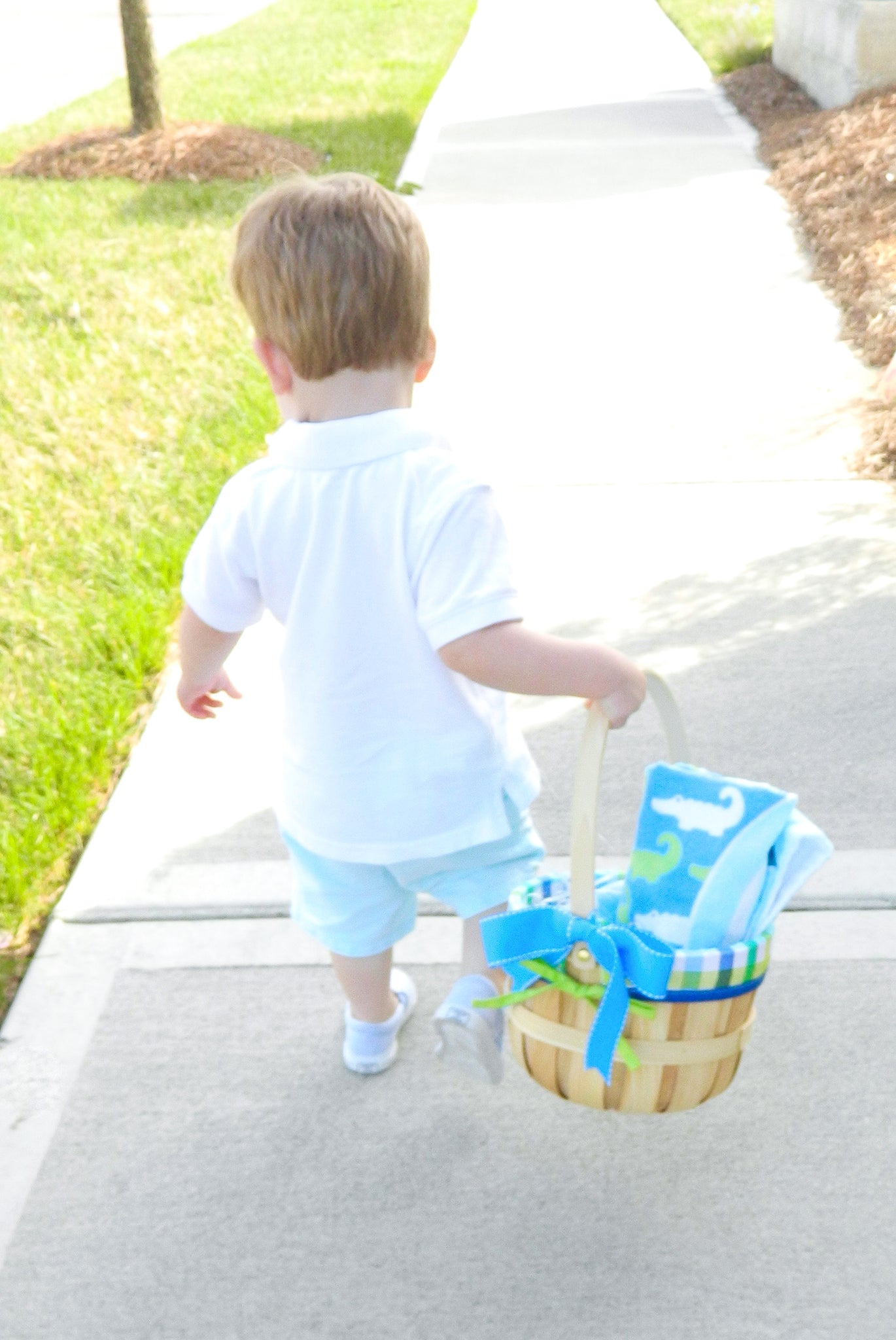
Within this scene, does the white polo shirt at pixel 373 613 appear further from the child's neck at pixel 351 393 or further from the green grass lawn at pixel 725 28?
the green grass lawn at pixel 725 28

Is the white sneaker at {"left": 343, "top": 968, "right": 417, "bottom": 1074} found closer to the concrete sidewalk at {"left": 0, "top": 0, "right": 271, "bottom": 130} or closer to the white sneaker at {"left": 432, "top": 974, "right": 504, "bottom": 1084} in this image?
the white sneaker at {"left": 432, "top": 974, "right": 504, "bottom": 1084}

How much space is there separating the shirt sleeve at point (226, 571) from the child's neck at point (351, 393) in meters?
0.16

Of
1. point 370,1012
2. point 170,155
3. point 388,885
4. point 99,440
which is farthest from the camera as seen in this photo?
point 170,155

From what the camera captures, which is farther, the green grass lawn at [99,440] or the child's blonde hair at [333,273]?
the green grass lawn at [99,440]

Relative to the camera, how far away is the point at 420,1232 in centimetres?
229

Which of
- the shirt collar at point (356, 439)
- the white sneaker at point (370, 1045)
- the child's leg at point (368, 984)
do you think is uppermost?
the shirt collar at point (356, 439)

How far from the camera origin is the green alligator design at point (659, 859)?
85.5 inches

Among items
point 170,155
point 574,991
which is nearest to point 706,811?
point 574,991

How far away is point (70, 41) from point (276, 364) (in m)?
19.6

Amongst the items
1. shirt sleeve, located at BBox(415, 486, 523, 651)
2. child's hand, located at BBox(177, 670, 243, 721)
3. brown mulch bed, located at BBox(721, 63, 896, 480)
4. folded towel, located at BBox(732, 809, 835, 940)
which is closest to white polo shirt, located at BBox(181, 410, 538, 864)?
shirt sleeve, located at BBox(415, 486, 523, 651)

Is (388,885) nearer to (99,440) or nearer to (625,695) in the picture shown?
(625,695)

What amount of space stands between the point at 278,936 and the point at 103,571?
1823 mm

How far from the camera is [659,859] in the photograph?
7.17 feet

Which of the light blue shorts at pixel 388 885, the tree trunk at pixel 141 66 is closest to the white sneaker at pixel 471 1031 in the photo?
the light blue shorts at pixel 388 885
